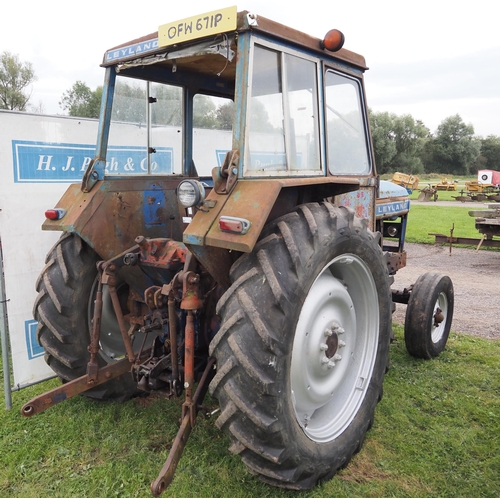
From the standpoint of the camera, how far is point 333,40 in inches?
112

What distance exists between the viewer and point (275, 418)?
2.29 metres

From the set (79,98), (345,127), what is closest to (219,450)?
(345,127)

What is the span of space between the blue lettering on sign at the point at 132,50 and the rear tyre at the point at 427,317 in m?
3.04

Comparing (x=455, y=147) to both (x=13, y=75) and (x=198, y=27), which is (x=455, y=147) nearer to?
(x=13, y=75)

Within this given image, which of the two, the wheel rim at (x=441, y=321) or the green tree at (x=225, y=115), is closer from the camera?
the green tree at (x=225, y=115)

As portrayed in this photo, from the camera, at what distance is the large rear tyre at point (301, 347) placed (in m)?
2.26

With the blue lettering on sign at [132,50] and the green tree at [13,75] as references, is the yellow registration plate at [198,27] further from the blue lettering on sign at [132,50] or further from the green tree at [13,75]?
the green tree at [13,75]

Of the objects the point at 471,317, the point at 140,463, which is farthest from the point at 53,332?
the point at 471,317

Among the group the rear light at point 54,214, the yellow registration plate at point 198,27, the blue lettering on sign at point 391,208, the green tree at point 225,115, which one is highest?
the yellow registration plate at point 198,27

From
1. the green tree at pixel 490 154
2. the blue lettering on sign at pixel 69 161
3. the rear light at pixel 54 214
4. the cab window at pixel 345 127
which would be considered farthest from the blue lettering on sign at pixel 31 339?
the green tree at pixel 490 154

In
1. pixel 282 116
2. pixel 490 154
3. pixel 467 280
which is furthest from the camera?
pixel 490 154

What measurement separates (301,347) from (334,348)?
0.35 metres

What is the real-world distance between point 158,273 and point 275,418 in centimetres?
125

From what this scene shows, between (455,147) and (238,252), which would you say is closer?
(238,252)
